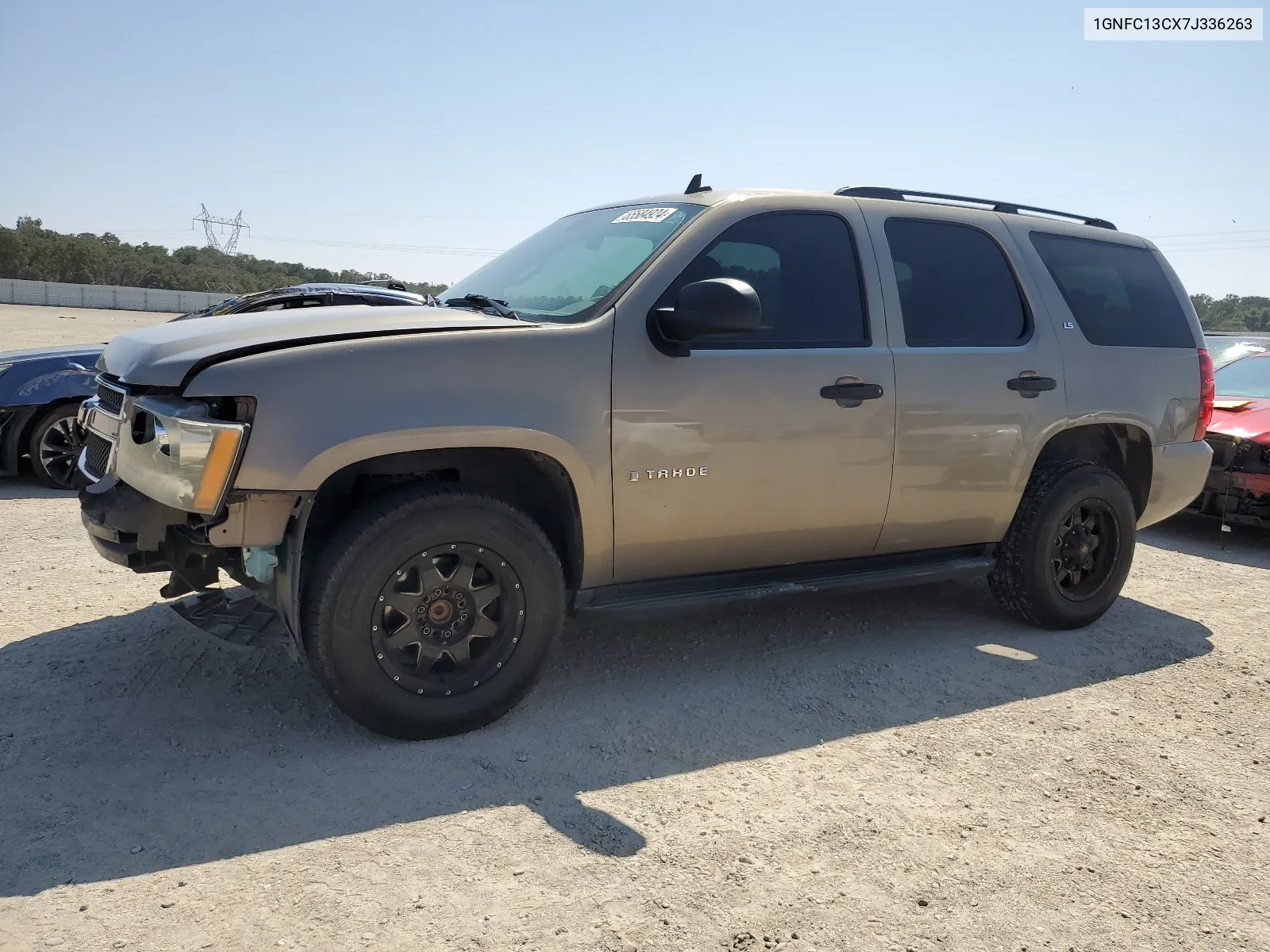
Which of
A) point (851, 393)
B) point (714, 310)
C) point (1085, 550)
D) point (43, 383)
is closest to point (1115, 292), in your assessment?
point (1085, 550)

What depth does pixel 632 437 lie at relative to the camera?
11.6 ft

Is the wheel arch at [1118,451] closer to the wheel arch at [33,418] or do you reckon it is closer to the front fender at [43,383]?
the front fender at [43,383]

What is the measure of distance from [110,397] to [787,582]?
271 cm

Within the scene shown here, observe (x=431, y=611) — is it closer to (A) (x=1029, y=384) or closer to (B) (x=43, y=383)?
(A) (x=1029, y=384)

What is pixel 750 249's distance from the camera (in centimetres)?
394

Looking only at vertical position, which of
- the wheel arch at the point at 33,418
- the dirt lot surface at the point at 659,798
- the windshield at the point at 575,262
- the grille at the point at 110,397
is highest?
the windshield at the point at 575,262

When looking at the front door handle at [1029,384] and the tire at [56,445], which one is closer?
the front door handle at [1029,384]

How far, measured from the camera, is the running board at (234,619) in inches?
127

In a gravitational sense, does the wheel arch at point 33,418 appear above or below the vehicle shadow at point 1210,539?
above

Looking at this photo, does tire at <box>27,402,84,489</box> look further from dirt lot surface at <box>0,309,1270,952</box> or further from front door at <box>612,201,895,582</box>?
front door at <box>612,201,895,582</box>

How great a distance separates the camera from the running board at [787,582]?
3686 millimetres

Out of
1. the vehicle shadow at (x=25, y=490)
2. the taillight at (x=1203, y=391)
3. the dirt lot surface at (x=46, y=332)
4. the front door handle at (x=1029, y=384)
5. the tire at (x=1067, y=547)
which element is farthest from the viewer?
the dirt lot surface at (x=46, y=332)

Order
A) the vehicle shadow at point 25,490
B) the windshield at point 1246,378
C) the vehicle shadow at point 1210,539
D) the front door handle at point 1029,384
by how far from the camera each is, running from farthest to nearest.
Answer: the windshield at point 1246,378, the vehicle shadow at point 25,490, the vehicle shadow at point 1210,539, the front door handle at point 1029,384

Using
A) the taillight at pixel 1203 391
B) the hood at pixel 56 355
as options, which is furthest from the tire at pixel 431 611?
the hood at pixel 56 355
